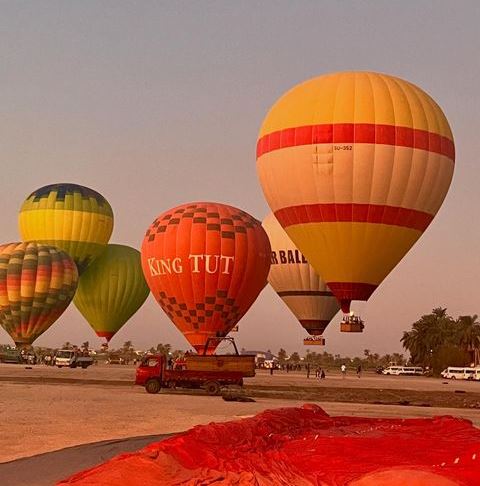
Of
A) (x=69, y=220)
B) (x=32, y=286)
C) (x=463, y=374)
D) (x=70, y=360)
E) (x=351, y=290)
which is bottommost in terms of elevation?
(x=463, y=374)

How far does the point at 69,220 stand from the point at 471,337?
2851 inches

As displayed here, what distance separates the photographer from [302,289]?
198 feet

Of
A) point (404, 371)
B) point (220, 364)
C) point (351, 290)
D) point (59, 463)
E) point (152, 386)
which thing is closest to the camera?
point (59, 463)

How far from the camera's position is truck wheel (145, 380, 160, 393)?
3997 cm

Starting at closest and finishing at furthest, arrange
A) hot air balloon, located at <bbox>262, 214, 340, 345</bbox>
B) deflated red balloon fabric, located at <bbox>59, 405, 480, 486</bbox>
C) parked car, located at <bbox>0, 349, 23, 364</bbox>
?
deflated red balloon fabric, located at <bbox>59, 405, 480, 486</bbox>, hot air balloon, located at <bbox>262, 214, 340, 345</bbox>, parked car, located at <bbox>0, 349, 23, 364</bbox>

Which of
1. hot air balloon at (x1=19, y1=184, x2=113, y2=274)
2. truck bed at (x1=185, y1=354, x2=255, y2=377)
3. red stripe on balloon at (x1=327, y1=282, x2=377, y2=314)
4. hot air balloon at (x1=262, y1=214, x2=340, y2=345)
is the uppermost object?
hot air balloon at (x1=19, y1=184, x2=113, y2=274)

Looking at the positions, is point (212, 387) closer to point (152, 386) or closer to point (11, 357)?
point (152, 386)

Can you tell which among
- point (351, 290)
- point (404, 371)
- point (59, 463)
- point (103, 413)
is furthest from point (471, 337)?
point (59, 463)

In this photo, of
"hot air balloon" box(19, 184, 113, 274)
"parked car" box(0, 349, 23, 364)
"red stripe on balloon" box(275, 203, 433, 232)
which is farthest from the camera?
"parked car" box(0, 349, 23, 364)

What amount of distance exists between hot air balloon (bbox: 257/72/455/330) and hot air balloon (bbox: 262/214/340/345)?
20.2 m

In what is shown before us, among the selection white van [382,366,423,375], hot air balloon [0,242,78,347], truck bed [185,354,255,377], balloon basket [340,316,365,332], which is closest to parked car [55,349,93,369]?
hot air balloon [0,242,78,347]

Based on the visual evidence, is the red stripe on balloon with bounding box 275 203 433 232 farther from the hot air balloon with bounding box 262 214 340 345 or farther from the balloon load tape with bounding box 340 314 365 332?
the hot air balloon with bounding box 262 214 340 345

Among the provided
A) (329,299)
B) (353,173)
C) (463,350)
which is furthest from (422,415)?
(463,350)

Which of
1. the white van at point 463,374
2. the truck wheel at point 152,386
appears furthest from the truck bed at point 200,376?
the white van at point 463,374
